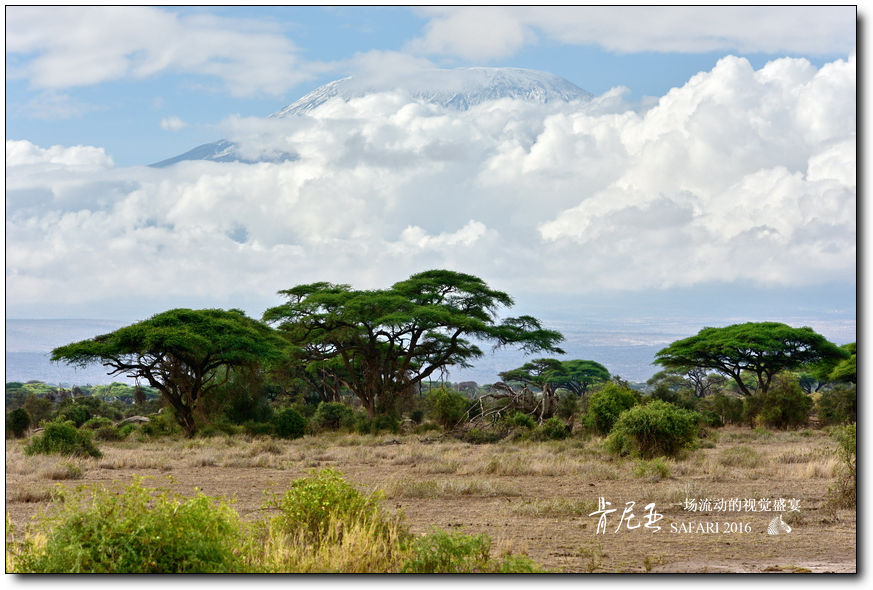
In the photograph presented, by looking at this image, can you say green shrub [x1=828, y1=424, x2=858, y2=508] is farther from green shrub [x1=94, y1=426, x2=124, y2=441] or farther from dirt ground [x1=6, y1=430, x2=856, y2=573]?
green shrub [x1=94, y1=426, x2=124, y2=441]

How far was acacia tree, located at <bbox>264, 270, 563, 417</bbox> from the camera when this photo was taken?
3234cm

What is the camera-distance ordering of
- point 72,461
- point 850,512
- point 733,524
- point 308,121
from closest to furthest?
point 733,524 → point 850,512 → point 308,121 → point 72,461

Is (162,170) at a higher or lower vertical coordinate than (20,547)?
higher

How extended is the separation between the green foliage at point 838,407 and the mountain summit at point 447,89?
2155 centimetres

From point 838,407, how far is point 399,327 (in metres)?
18.0

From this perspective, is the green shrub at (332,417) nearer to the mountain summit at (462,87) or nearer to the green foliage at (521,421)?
the green foliage at (521,421)

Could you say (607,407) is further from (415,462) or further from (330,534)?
(330,534)

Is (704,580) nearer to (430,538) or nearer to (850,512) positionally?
(430,538)

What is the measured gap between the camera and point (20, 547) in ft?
24.7

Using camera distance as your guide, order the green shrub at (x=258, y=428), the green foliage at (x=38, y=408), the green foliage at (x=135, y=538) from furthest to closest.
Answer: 1. the green foliage at (x=38, y=408)
2. the green shrub at (x=258, y=428)
3. the green foliage at (x=135, y=538)

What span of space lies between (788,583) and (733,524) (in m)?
2.10

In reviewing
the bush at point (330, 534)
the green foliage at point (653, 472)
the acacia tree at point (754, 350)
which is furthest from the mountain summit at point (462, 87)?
the acacia tree at point (754, 350)

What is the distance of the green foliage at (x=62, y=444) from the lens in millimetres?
18297

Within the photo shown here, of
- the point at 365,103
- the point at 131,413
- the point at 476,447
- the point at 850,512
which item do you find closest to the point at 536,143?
the point at 365,103
